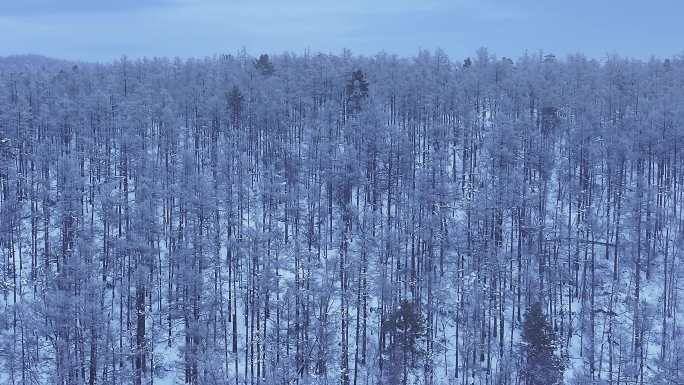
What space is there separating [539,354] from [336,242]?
2568 cm

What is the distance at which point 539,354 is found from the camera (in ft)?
156

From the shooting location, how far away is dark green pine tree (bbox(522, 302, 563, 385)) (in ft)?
156

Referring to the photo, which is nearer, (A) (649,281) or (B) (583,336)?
(B) (583,336)

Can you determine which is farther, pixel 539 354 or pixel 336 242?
pixel 336 242

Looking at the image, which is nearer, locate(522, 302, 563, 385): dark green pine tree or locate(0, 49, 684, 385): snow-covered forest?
locate(522, 302, 563, 385): dark green pine tree

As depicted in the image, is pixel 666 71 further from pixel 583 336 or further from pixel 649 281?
pixel 583 336

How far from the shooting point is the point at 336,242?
220 ft

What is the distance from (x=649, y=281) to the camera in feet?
210

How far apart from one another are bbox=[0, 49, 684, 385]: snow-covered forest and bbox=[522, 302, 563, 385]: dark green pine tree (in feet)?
0.66

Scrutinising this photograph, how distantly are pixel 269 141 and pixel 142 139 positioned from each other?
16.6 m

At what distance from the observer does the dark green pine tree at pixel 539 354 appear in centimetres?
4747

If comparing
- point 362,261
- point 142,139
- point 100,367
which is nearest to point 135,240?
point 100,367

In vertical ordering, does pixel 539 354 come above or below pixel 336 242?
below

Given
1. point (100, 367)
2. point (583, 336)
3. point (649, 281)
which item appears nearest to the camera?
point (100, 367)
